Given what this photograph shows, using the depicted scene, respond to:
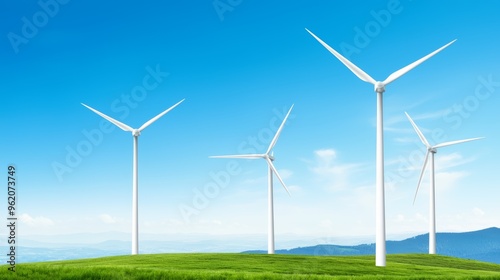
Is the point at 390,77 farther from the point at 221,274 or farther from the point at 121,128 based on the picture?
the point at 121,128

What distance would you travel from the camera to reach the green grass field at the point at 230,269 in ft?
97.8

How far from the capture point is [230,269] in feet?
128

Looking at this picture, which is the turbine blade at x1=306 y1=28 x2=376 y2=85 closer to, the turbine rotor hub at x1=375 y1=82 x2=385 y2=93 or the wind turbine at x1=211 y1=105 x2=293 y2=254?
the turbine rotor hub at x1=375 y1=82 x2=385 y2=93

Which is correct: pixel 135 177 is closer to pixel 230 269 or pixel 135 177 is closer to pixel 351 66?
pixel 230 269

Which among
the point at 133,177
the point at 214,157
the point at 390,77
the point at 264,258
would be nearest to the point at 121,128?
the point at 133,177

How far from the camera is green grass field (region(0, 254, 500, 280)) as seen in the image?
97.8 ft

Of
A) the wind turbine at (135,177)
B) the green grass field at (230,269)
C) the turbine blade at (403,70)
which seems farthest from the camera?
the wind turbine at (135,177)

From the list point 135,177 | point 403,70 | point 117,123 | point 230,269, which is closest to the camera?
point 230,269

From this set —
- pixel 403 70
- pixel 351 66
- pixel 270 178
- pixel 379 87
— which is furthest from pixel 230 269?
pixel 270 178

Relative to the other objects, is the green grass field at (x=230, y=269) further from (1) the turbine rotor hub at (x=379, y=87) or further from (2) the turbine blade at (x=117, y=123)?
(2) the turbine blade at (x=117, y=123)

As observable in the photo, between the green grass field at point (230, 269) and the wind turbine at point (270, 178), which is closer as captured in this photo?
the green grass field at point (230, 269)

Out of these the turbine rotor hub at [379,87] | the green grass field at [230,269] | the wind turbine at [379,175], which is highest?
the turbine rotor hub at [379,87]

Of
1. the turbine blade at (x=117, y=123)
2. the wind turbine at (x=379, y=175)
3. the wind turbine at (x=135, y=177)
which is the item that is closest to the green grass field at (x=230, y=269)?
the wind turbine at (x=379, y=175)

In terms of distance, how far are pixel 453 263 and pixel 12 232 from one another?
51129 millimetres
